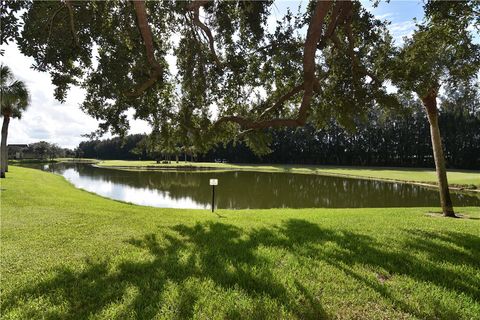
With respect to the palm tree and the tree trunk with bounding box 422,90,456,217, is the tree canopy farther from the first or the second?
the palm tree

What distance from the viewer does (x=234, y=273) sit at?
4.21 meters

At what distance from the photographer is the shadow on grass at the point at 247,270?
3.45 meters

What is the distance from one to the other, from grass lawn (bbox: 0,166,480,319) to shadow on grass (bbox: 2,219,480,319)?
0.02 m

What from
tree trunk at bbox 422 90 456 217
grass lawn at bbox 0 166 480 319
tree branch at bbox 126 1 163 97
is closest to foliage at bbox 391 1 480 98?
tree trunk at bbox 422 90 456 217

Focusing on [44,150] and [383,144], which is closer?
[383,144]

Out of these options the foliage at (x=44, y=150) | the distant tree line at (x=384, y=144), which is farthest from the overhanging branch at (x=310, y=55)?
the foliage at (x=44, y=150)

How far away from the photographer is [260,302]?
349cm

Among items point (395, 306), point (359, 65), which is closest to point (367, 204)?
point (359, 65)

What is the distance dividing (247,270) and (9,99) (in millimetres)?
25397

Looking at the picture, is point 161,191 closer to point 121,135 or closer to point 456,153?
point 121,135

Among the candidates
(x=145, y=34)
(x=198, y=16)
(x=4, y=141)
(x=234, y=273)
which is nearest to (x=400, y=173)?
(x=198, y=16)

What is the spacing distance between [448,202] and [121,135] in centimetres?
1165

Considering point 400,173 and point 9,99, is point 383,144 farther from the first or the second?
point 9,99

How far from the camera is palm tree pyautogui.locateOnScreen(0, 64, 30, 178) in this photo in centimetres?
2233
